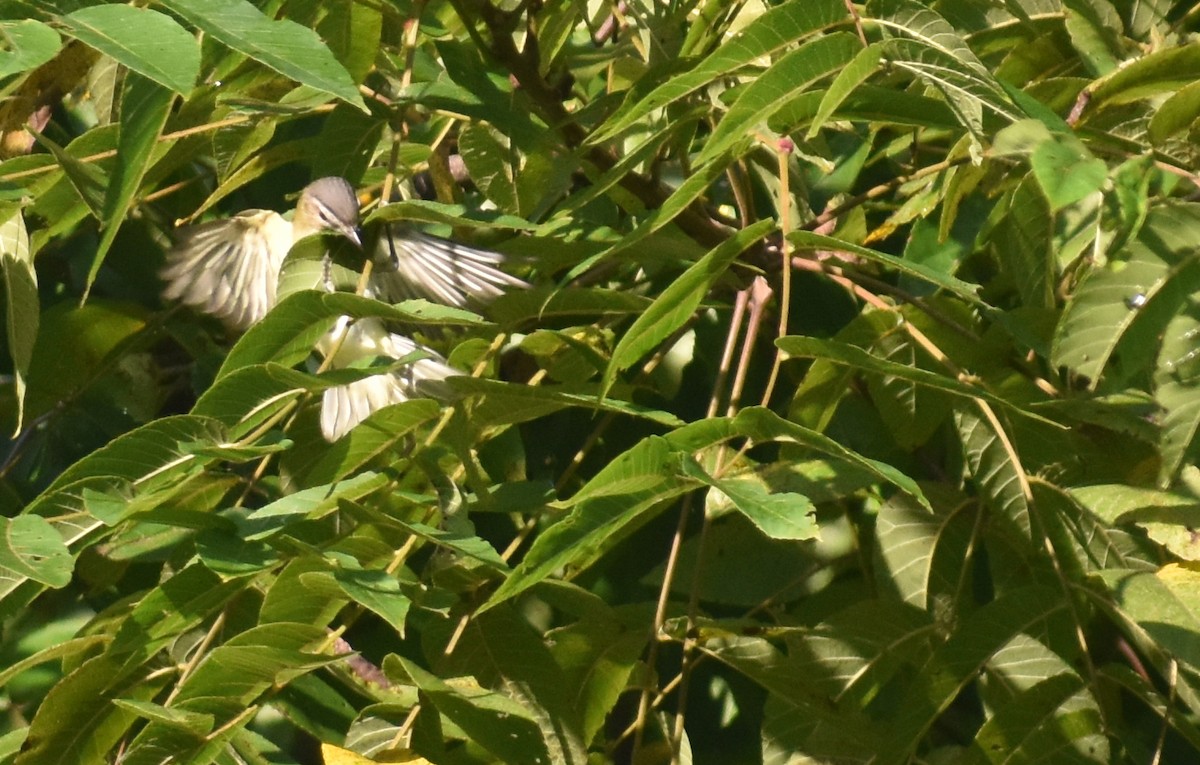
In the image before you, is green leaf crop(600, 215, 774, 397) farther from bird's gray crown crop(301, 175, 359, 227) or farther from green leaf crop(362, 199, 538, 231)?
bird's gray crown crop(301, 175, 359, 227)

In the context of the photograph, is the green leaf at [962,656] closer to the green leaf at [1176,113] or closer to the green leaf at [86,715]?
the green leaf at [1176,113]

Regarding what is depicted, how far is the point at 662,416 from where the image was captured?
1.39 meters

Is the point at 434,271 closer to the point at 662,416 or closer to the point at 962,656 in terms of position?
the point at 662,416

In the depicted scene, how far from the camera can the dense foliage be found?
1.34 m

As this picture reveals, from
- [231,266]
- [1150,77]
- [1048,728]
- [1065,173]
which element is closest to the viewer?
[1065,173]

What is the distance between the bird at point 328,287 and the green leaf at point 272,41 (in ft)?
1.61

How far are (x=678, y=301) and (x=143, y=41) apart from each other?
0.58 metres

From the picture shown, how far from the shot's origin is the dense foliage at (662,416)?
1.34 metres

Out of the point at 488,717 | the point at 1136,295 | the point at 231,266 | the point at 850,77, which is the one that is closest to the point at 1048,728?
the point at 1136,295

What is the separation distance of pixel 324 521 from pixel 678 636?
427 mm

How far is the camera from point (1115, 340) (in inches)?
57.3

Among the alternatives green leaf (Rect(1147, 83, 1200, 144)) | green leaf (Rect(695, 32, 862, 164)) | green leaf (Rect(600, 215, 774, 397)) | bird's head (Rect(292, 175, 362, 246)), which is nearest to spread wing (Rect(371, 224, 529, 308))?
bird's head (Rect(292, 175, 362, 246))

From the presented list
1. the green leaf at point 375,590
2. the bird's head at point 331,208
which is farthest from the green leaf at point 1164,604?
the bird's head at point 331,208

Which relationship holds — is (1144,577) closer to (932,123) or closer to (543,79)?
(932,123)
